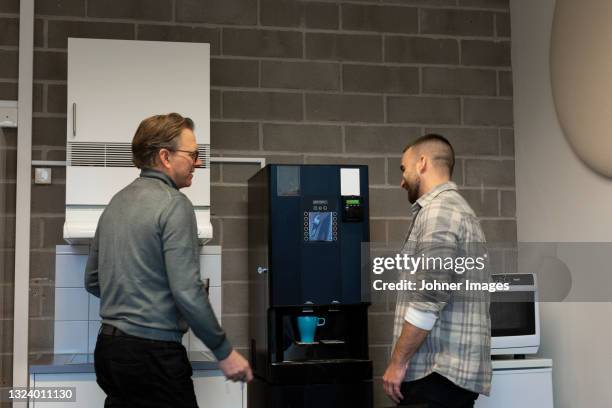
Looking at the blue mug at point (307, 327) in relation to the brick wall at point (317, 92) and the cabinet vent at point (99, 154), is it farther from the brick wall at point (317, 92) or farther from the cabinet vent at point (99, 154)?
the cabinet vent at point (99, 154)

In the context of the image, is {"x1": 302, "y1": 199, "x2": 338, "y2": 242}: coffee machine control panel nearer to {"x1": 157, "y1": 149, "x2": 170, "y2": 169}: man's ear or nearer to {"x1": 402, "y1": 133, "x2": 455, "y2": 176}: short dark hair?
{"x1": 402, "y1": 133, "x2": 455, "y2": 176}: short dark hair

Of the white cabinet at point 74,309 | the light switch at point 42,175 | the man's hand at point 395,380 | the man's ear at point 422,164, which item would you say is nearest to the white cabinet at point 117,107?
the white cabinet at point 74,309

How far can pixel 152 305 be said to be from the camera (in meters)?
2.16

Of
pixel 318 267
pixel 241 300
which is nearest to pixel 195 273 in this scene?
pixel 318 267

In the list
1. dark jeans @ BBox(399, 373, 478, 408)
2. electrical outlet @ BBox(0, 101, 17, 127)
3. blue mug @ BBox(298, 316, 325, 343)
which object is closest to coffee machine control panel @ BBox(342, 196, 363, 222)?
blue mug @ BBox(298, 316, 325, 343)

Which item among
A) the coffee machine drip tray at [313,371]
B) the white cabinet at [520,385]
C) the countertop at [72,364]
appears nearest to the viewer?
the countertop at [72,364]

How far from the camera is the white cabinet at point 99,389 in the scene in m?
2.87

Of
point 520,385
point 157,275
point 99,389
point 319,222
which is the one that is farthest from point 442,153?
point 99,389

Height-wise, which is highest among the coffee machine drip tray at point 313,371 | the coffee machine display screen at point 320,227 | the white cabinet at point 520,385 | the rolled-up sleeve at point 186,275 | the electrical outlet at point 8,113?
the electrical outlet at point 8,113

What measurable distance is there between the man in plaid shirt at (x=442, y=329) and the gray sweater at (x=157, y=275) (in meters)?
0.61

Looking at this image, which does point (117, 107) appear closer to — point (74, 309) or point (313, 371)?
point (74, 309)

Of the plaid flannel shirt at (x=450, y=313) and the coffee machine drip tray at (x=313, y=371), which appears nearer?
the plaid flannel shirt at (x=450, y=313)

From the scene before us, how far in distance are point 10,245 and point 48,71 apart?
0.84 m

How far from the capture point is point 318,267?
312 centimetres
